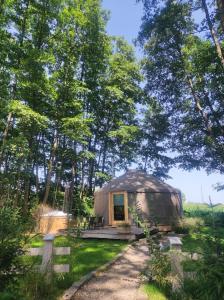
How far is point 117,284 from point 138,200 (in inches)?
349

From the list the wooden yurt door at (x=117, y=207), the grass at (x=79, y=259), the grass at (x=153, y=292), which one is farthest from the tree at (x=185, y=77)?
the grass at (x=153, y=292)

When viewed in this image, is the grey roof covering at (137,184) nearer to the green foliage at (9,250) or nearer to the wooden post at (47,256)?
the wooden post at (47,256)

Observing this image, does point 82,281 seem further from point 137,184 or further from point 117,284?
point 137,184

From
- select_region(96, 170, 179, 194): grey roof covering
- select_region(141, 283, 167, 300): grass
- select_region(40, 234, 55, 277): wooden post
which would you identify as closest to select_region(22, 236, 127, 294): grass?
select_region(40, 234, 55, 277): wooden post

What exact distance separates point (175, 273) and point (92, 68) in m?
18.8

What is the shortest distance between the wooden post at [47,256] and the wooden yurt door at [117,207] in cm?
979

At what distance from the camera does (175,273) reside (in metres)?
3.96

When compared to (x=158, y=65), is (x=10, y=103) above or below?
below

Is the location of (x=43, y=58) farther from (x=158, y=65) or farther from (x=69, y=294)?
(x=69, y=294)

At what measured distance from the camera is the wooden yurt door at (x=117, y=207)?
14.0 meters

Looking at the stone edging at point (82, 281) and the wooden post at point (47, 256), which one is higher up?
the wooden post at point (47, 256)

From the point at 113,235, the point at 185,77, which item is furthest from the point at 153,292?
the point at 185,77

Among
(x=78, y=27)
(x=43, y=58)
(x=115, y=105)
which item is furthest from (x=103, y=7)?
(x=43, y=58)

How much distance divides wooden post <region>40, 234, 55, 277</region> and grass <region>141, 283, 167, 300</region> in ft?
5.12
